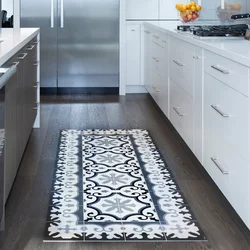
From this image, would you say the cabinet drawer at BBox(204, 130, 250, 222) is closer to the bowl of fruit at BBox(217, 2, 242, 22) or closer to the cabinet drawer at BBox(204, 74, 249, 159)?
the cabinet drawer at BBox(204, 74, 249, 159)

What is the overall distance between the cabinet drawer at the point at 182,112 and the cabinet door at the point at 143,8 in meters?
2.39

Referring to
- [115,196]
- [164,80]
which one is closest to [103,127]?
[164,80]

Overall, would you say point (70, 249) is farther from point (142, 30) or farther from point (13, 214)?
point (142, 30)

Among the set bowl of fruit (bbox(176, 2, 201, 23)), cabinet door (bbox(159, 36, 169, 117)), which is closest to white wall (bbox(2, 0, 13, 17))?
cabinet door (bbox(159, 36, 169, 117))

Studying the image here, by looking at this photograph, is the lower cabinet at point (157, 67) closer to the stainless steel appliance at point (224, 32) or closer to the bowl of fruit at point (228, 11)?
the bowl of fruit at point (228, 11)

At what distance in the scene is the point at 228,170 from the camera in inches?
119

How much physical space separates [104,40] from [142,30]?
48 centimetres

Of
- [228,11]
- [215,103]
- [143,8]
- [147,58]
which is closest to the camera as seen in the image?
[215,103]

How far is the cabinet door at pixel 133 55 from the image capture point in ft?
24.2

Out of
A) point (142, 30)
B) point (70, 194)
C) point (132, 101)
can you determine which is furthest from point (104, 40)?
point (70, 194)

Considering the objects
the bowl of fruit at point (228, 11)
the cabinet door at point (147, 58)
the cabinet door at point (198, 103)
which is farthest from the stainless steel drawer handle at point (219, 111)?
the cabinet door at point (147, 58)

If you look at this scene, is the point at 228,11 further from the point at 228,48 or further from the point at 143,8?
the point at 143,8

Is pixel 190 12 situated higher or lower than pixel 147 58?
higher

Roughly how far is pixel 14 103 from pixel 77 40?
4.12 metres
